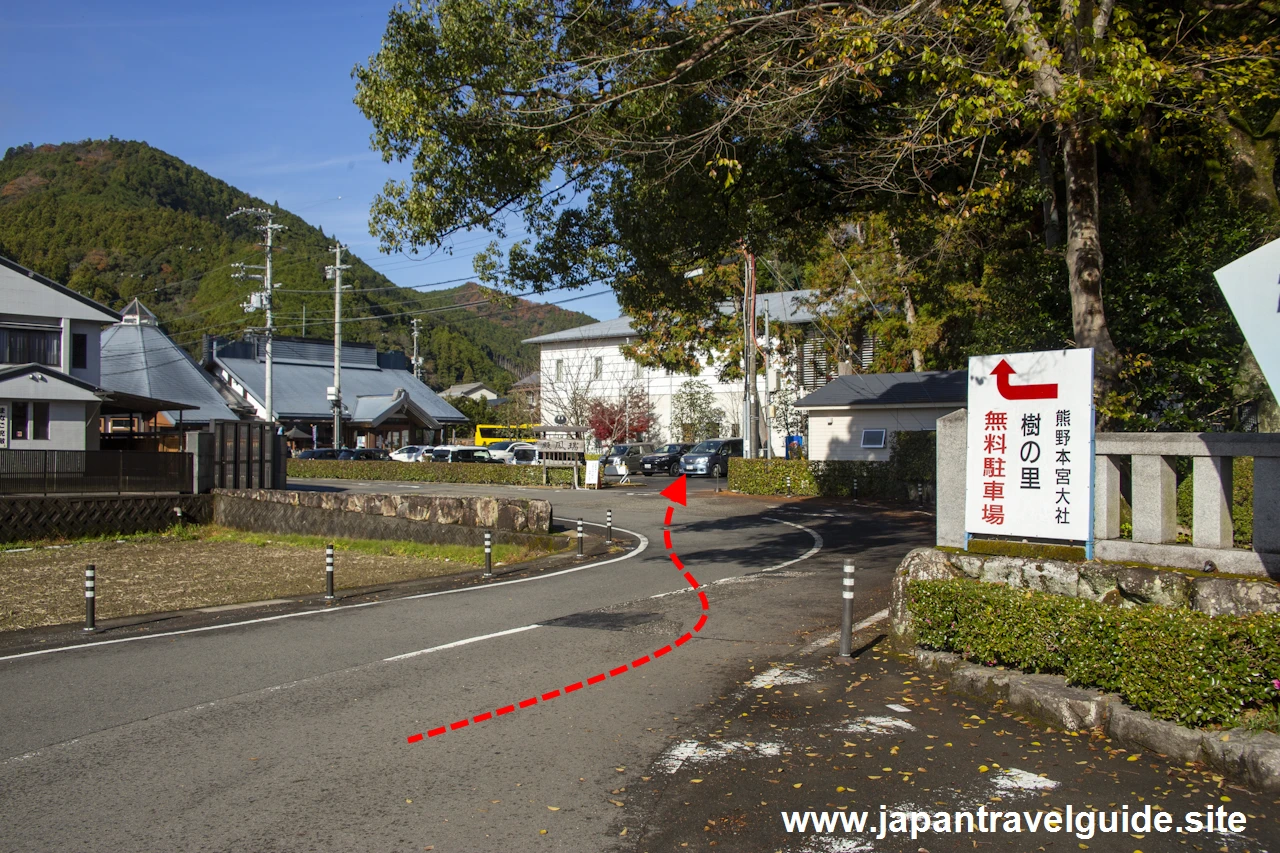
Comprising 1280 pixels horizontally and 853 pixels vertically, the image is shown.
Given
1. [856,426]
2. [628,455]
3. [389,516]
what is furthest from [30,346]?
[856,426]

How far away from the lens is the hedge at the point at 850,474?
95.5ft

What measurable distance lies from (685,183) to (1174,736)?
1108 cm

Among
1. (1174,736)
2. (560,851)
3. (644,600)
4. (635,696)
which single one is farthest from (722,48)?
(560,851)

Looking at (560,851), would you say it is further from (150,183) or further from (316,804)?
(150,183)

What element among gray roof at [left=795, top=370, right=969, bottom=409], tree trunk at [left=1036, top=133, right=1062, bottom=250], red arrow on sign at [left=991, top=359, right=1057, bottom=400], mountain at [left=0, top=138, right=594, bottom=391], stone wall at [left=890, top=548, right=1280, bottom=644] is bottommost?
stone wall at [left=890, top=548, right=1280, bottom=644]

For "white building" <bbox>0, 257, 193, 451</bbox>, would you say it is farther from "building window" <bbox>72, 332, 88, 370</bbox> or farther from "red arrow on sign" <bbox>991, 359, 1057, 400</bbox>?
"red arrow on sign" <bbox>991, 359, 1057, 400</bbox>

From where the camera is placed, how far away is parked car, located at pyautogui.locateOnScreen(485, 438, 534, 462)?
46.7 m

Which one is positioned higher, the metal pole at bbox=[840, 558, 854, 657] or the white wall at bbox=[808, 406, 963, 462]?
the white wall at bbox=[808, 406, 963, 462]

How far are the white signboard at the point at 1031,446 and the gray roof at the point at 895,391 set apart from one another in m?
22.6

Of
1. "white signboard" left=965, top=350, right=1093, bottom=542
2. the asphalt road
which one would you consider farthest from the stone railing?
the asphalt road

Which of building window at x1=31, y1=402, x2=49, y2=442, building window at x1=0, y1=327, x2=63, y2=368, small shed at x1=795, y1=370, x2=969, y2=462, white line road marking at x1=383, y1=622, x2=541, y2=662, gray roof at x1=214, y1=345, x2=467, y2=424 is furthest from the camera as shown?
gray roof at x1=214, y1=345, x2=467, y2=424

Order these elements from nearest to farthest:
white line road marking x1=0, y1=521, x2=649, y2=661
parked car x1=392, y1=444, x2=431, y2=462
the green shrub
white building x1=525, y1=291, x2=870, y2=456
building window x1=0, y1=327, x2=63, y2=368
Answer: white line road marking x1=0, y1=521, x2=649, y2=661 → the green shrub → building window x1=0, y1=327, x2=63, y2=368 → parked car x1=392, y1=444, x2=431, y2=462 → white building x1=525, y1=291, x2=870, y2=456

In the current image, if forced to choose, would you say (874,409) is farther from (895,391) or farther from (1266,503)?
(1266,503)

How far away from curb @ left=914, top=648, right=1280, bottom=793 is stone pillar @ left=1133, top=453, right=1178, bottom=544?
161cm
